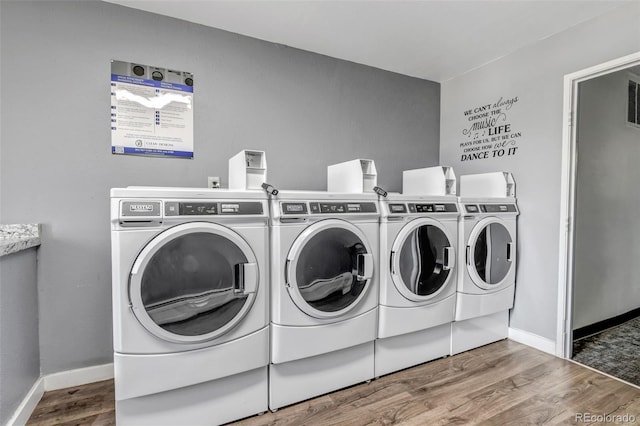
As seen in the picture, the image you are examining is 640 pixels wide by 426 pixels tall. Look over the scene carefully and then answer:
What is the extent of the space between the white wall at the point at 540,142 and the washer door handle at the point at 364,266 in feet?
5.30

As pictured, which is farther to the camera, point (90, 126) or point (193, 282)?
point (90, 126)

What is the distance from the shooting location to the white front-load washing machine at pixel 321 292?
1.77 meters

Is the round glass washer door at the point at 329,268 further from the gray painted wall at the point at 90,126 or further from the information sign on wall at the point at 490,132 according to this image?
the information sign on wall at the point at 490,132

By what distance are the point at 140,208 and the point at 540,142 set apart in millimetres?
2907

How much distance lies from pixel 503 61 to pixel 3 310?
12.7 ft

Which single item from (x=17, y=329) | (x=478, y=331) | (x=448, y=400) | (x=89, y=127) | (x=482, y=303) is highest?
(x=89, y=127)

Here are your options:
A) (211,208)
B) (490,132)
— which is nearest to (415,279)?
(211,208)

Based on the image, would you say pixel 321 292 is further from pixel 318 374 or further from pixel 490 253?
pixel 490 253

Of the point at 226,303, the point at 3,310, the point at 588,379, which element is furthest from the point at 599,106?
the point at 3,310

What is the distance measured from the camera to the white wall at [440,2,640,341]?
2387mm

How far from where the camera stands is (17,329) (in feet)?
5.49

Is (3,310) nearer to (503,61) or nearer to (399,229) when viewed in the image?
(399,229)

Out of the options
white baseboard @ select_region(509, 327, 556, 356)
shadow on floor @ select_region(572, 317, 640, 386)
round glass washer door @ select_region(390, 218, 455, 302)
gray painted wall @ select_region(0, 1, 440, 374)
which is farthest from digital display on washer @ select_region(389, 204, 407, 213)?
shadow on floor @ select_region(572, 317, 640, 386)

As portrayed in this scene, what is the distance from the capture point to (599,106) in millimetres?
2910
